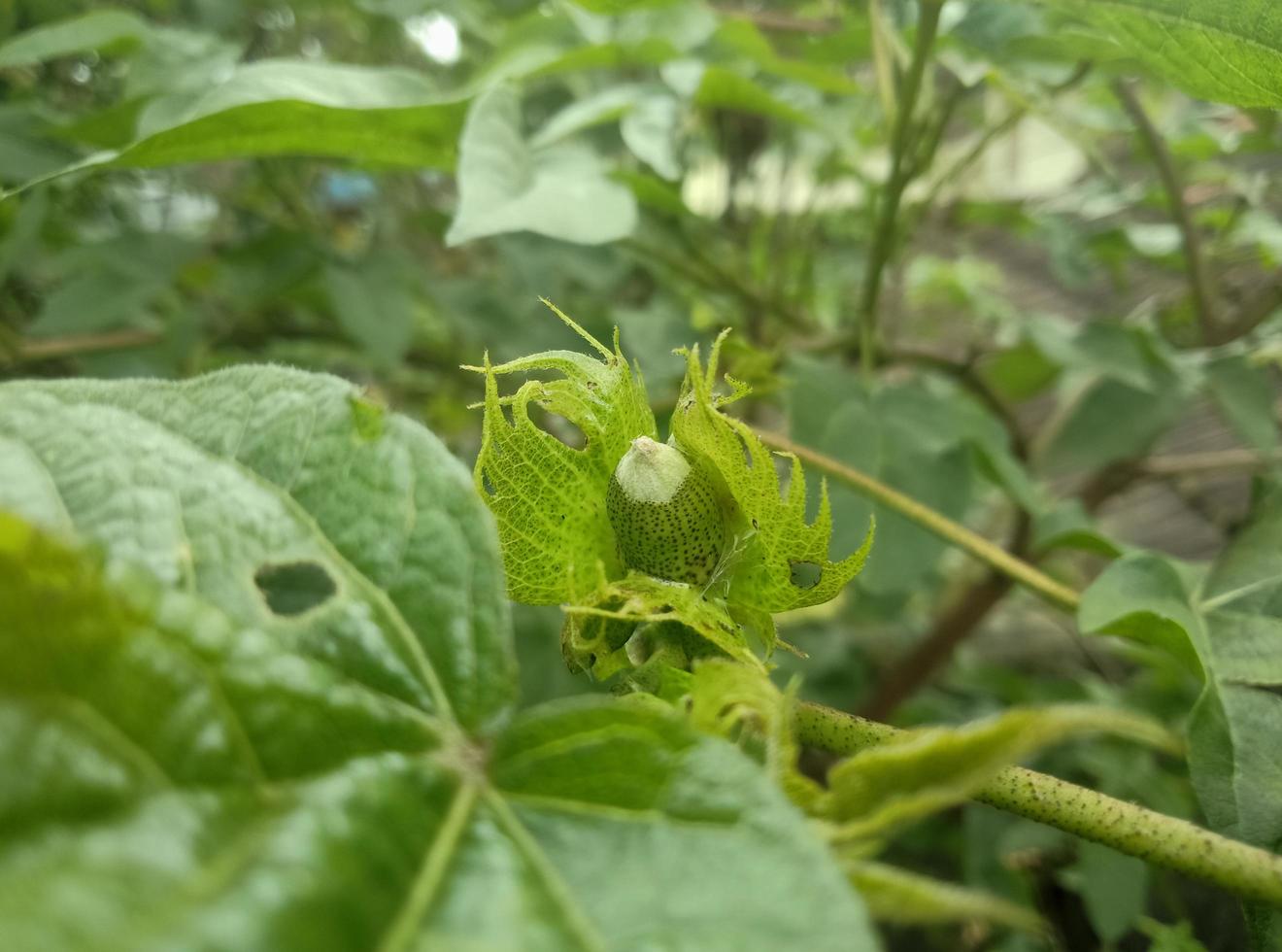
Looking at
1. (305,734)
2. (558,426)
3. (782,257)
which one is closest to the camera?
(305,734)

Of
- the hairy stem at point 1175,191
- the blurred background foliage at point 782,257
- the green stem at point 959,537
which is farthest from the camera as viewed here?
the hairy stem at point 1175,191

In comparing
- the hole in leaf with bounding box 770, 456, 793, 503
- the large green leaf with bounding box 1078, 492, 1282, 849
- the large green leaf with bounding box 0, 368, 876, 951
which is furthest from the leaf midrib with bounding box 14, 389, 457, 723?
the large green leaf with bounding box 1078, 492, 1282, 849

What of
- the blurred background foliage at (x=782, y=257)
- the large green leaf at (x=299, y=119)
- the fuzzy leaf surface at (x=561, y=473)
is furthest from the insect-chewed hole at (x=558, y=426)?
the fuzzy leaf surface at (x=561, y=473)

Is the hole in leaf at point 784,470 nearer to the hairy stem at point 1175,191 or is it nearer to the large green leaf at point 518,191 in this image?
the large green leaf at point 518,191

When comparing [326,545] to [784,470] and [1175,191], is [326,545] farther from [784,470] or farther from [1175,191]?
[1175,191]

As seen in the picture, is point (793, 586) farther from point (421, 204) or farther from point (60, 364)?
point (421, 204)

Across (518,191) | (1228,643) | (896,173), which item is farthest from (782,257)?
(1228,643)

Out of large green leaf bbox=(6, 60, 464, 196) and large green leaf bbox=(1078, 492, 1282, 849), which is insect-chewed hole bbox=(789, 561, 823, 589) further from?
large green leaf bbox=(6, 60, 464, 196)
